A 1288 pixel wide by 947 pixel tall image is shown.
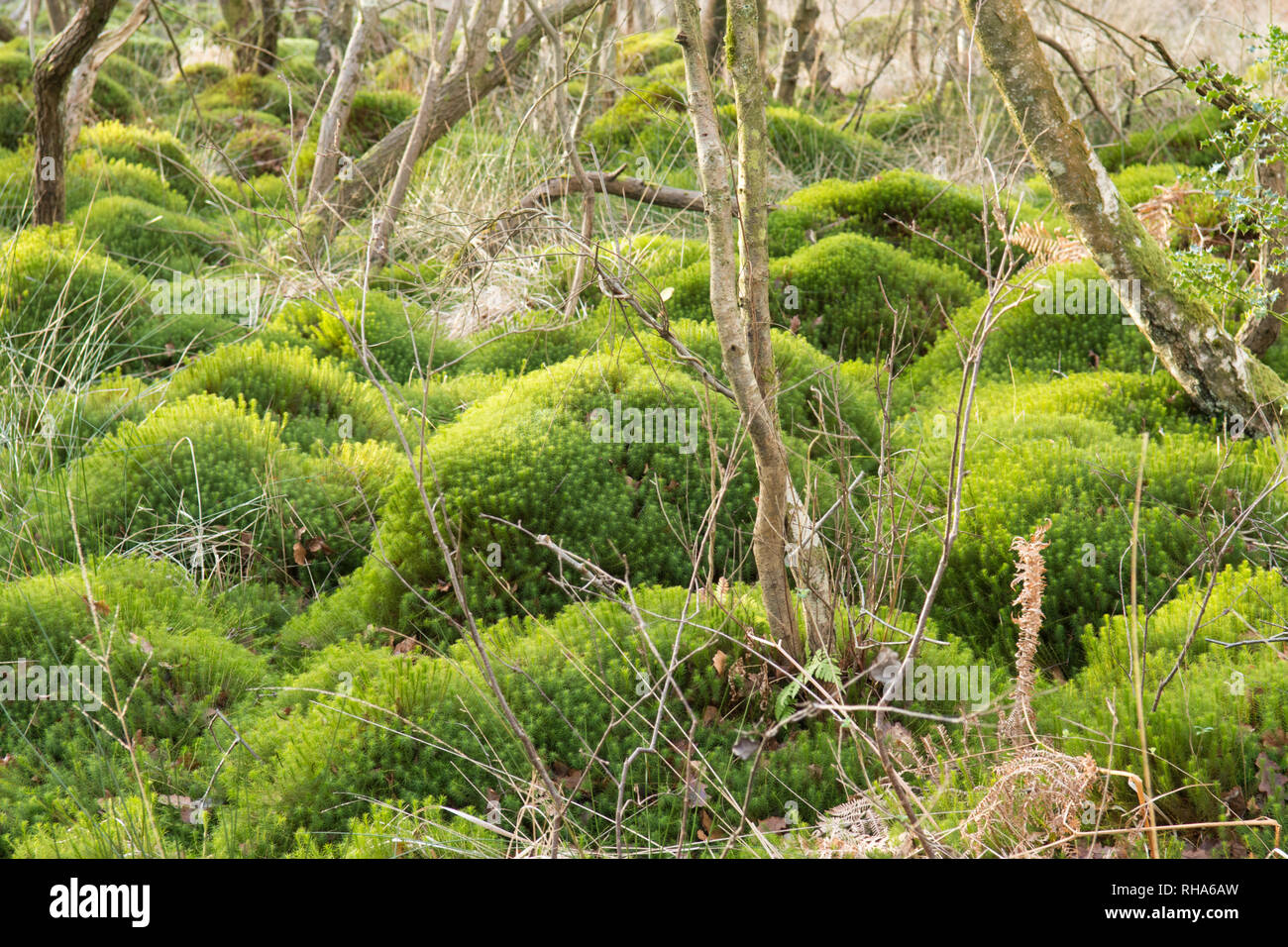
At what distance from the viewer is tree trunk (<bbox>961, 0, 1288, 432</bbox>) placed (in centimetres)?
479

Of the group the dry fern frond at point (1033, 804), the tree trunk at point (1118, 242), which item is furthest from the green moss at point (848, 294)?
the dry fern frond at point (1033, 804)

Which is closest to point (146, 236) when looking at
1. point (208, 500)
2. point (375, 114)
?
point (375, 114)

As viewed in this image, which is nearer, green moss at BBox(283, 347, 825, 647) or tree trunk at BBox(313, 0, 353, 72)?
green moss at BBox(283, 347, 825, 647)

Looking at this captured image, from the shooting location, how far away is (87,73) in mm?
8750

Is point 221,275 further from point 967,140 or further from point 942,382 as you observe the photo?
point 967,140

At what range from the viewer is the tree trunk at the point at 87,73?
8.08 m

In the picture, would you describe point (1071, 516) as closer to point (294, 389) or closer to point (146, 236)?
point (294, 389)

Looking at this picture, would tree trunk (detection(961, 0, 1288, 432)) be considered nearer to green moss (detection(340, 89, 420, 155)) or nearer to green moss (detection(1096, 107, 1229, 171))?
green moss (detection(1096, 107, 1229, 171))

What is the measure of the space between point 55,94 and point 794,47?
24.9 feet

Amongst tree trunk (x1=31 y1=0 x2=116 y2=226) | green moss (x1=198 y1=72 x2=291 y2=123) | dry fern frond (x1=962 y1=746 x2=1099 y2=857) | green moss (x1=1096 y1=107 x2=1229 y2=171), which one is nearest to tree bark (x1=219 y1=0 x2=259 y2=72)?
green moss (x1=198 y1=72 x2=291 y2=123)

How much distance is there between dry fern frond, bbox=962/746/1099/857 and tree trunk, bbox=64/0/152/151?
8.57 meters

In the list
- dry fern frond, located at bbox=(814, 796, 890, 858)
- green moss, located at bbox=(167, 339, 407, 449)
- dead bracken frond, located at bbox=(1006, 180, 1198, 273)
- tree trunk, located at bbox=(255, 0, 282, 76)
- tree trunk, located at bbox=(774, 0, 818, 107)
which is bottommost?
dry fern frond, located at bbox=(814, 796, 890, 858)

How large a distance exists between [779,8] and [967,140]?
1104 centimetres

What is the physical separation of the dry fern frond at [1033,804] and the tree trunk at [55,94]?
7.39 m
